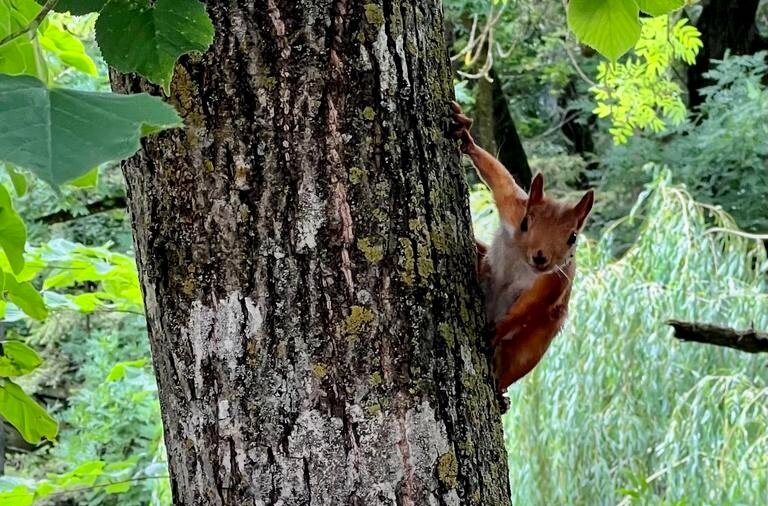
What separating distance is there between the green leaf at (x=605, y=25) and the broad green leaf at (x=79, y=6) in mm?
529

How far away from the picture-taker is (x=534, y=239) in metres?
1.32

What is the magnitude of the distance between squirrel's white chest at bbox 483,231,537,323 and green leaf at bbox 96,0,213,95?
0.71 metres

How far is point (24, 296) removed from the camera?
1.03 meters

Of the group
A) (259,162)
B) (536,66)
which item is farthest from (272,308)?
(536,66)

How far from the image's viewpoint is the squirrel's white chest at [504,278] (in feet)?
3.93

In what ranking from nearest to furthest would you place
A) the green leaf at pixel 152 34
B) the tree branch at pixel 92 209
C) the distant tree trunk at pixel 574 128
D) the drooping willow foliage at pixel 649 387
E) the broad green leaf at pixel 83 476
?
the green leaf at pixel 152 34, the broad green leaf at pixel 83 476, the drooping willow foliage at pixel 649 387, the tree branch at pixel 92 209, the distant tree trunk at pixel 574 128

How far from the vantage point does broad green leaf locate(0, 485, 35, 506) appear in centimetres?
133

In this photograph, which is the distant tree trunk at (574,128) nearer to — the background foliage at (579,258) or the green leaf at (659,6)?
the background foliage at (579,258)

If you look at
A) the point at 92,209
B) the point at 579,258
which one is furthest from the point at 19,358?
the point at 92,209

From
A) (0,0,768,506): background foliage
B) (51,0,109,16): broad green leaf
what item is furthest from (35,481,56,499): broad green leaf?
(51,0,109,16): broad green leaf

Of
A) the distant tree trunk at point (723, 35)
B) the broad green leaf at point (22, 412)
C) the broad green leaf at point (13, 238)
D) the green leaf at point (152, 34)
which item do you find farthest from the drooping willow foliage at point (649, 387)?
the distant tree trunk at point (723, 35)

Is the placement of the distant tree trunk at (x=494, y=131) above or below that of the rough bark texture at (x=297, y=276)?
above

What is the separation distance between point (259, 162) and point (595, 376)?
2.14 m

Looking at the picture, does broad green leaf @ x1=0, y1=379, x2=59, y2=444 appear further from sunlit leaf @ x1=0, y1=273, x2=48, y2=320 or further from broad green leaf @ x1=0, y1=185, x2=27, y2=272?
broad green leaf @ x1=0, y1=185, x2=27, y2=272
